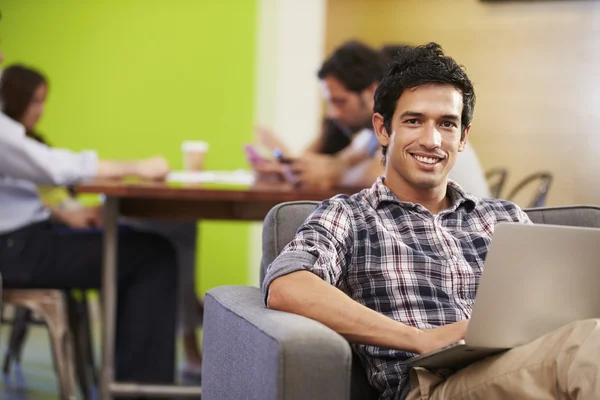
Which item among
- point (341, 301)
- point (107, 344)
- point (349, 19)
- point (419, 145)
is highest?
point (349, 19)

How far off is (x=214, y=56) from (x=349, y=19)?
0.87 meters

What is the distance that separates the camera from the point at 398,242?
1.71 m

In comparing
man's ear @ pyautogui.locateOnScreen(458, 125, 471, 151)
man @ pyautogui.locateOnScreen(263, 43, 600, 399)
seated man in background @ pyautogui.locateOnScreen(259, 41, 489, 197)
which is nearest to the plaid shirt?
man @ pyautogui.locateOnScreen(263, 43, 600, 399)

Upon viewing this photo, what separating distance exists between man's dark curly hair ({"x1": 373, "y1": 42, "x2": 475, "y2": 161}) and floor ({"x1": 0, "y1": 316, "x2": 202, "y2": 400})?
205cm

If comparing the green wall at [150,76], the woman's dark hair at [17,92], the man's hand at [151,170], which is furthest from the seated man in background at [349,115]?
the green wall at [150,76]

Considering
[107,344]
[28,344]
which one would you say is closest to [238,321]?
[107,344]

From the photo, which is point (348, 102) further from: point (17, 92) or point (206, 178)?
point (17, 92)

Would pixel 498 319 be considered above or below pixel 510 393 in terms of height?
above

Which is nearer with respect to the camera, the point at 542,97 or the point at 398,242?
the point at 398,242

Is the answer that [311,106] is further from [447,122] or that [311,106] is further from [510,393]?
[510,393]

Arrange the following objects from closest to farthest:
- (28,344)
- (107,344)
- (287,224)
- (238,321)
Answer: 1. (238,321)
2. (287,224)
3. (107,344)
4. (28,344)

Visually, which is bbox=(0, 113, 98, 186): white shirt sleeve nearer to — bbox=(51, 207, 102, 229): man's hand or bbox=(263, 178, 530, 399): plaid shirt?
bbox=(51, 207, 102, 229): man's hand

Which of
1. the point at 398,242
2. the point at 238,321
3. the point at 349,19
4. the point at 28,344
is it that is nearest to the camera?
the point at 238,321

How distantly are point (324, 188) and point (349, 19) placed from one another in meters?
2.62
